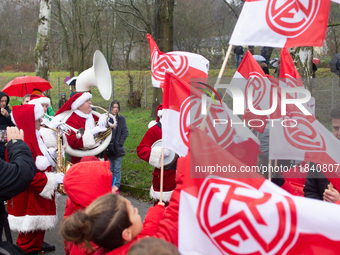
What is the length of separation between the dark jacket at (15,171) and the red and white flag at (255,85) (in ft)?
8.80

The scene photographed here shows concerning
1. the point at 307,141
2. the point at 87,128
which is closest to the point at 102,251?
the point at 307,141

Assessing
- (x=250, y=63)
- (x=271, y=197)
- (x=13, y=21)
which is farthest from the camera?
(x=13, y=21)

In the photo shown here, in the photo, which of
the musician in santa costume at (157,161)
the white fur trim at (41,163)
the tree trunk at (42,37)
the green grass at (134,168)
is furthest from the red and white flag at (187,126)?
the tree trunk at (42,37)

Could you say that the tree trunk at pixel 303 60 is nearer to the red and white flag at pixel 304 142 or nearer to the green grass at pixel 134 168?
the red and white flag at pixel 304 142

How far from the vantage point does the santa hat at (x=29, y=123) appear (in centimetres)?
353

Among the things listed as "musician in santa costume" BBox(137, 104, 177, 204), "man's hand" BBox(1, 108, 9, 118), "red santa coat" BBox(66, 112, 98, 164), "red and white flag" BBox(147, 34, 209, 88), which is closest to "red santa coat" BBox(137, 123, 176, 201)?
"musician in santa costume" BBox(137, 104, 177, 204)

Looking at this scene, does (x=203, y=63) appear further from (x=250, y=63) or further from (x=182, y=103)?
(x=182, y=103)

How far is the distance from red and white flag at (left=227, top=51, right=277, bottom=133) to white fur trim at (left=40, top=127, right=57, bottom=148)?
2.58 meters

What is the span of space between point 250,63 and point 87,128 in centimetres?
273

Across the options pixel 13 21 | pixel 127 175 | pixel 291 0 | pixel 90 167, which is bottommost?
pixel 127 175

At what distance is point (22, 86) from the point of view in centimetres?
797

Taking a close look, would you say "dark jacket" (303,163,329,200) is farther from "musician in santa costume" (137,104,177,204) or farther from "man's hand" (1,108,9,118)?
"man's hand" (1,108,9,118)

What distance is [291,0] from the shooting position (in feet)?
9.33

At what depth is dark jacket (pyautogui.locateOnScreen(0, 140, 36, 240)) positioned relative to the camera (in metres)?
2.30
